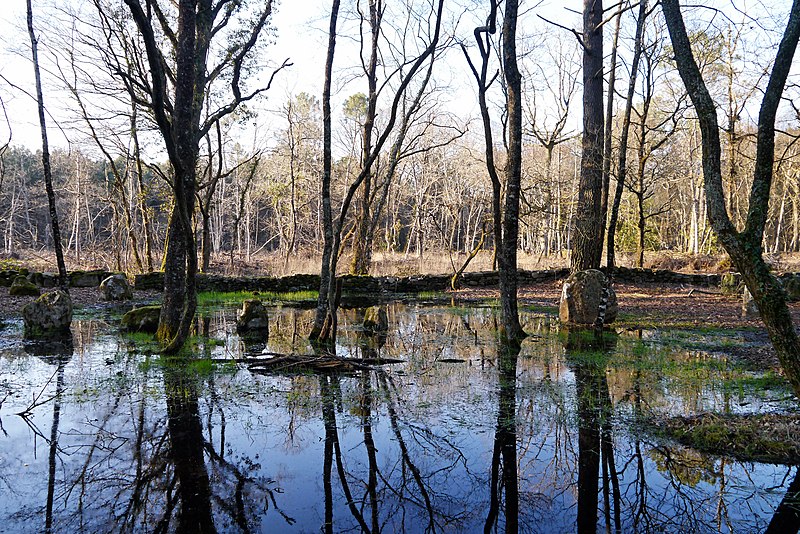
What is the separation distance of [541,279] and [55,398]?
1797cm

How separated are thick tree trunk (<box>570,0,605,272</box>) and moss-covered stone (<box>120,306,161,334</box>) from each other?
35.8ft

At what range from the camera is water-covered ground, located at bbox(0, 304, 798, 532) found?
3721 millimetres

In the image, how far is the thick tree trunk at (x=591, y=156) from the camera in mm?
15523

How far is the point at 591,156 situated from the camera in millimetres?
15773

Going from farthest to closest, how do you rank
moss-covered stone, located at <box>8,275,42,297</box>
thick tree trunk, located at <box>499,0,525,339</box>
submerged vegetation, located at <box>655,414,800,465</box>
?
moss-covered stone, located at <box>8,275,42,297</box>
thick tree trunk, located at <box>499,0,525,339</box>
submerged vegetation, located at <box>655,414,800,465</box>

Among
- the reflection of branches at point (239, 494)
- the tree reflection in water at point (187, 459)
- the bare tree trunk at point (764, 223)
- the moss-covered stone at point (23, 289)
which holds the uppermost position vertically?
the bare tree trunk at point (764, 223)

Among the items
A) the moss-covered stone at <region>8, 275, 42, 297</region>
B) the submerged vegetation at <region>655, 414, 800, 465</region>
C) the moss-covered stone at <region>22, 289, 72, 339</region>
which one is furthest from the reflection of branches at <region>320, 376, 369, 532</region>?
the moss-covered stone at <region>8, 275, 42, 297</region>

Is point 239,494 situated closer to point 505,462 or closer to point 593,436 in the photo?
point 505,462

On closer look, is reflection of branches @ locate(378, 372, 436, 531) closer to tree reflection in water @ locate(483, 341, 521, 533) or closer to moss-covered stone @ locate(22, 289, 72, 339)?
tree reflection in water @ locate(483, 341, 521, 533)

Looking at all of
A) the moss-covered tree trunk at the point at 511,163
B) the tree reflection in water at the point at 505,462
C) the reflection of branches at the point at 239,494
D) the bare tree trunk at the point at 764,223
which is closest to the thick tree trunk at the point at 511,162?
the moss-covered tree trunk at the point at 511,163

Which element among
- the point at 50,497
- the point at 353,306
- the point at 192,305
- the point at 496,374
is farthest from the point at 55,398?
the point at 353,306

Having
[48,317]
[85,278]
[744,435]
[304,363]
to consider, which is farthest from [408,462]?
[85,278]

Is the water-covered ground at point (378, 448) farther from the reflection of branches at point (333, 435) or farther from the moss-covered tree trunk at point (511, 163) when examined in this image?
the moss-covered tree trunk at point (511, 163)

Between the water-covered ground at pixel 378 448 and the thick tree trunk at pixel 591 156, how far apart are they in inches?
297
